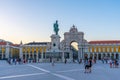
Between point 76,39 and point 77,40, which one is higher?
point 76,39

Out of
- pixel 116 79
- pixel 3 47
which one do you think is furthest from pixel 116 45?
pixel 116 79

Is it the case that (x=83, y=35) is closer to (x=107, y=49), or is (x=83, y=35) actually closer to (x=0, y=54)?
(x=107, y=49)

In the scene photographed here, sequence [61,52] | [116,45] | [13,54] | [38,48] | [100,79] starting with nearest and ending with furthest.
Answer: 1. [100,79]
2. [61,52]
3. [116,45]
4. [38,48]
5. [13,54]

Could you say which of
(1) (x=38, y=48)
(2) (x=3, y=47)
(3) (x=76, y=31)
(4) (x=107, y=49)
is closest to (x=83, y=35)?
(3) (x=76, y=31)

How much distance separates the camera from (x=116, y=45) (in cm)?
12125

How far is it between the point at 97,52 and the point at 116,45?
9579 millimetres

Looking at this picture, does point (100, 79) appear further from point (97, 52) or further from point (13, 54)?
point (13, 54)

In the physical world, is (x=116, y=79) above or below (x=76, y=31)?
below

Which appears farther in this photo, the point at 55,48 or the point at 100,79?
the point at 55,48

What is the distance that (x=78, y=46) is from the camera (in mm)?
121750

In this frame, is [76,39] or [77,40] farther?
[76,39]

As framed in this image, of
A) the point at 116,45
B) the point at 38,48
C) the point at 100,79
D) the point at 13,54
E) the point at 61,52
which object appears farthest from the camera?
the point at 13,54

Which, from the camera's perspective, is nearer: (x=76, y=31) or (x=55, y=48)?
(x=55, y=48)

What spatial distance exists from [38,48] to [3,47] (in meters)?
17.0
